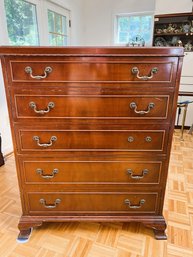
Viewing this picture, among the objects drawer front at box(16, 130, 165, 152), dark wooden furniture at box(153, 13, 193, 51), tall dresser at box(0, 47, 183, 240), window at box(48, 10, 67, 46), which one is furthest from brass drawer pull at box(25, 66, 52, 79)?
dark wooden furniture at box(153, 13, 193, 51)

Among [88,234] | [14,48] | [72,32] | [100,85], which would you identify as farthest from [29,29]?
[88,234]

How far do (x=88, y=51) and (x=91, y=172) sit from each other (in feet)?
2.17

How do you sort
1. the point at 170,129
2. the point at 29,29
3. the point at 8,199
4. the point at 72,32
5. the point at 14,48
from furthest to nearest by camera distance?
the point at 72,32 < the point at 29,29 < the point at 8,199 < the point at 170,129 < the point at 14,48

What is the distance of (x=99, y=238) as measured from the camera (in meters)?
1.27

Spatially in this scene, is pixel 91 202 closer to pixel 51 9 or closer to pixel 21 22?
pixel 21 22

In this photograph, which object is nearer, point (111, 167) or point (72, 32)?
point (111, 167)

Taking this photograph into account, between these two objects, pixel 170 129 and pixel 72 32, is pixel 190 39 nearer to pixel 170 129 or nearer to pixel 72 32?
pixel 72 32

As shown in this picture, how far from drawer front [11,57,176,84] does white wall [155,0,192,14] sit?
2.86m

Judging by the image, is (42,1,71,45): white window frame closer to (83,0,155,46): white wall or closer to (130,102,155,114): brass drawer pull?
(83,0,155,46): white wall

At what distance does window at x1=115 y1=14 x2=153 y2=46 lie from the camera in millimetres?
3805

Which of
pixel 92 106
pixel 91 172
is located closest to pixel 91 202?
pixel 91 172

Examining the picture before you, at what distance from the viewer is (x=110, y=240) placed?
126 cm

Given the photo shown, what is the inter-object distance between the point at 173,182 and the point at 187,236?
0.65m

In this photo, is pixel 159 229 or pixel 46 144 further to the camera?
pixel 159 229
